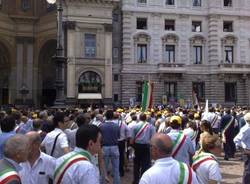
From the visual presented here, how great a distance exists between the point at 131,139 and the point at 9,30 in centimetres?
3594

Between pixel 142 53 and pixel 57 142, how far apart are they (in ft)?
124

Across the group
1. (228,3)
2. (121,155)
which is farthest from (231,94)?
(121,155)

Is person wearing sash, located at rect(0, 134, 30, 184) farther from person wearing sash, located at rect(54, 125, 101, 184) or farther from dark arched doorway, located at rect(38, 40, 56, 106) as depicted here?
dark arched doorway, located at rect(38, 40, 56, 106)

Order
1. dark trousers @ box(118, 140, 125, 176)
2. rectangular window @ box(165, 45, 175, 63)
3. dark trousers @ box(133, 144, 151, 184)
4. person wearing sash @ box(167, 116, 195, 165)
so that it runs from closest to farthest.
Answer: person wearing sash @ box(167, 116, 195, 165)
dark trousers @ box(133, 144, 151, 184)
dark trousers @ box(118, 140, 125, 176)
rectangular window @ box(165, 45, 175, 63)

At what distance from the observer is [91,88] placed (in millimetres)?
41625

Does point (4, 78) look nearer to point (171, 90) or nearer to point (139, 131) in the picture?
point (171, 90)

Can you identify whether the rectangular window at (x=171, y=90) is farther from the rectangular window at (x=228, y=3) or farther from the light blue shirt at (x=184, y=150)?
the light blue shirt at (x=184, y=150)

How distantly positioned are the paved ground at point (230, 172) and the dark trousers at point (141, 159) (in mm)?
874

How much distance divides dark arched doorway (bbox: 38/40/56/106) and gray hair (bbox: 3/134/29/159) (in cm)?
4160

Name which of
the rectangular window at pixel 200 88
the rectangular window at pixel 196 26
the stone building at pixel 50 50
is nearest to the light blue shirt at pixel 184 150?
the stone building at pixel 50 50

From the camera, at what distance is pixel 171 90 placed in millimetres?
45250

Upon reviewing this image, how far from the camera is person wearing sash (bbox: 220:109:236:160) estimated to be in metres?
17.2

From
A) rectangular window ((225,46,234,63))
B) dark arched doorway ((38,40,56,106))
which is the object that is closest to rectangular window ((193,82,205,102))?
rectangular window ((225,46,234,63))

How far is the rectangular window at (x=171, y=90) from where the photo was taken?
4500 centimetres
